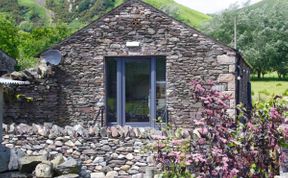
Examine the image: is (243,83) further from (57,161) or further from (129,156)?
(57,161)

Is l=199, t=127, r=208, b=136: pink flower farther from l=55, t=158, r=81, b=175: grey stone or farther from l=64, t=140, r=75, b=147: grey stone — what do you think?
l=64, t=140, r=75, b=147: grey stone

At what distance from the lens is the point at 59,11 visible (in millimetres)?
130750

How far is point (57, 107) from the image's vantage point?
1533cm

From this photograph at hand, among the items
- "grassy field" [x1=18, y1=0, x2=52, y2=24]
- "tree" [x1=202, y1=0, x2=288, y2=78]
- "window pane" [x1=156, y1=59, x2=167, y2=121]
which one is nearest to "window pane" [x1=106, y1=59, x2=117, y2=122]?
"window pane" [x1=156, y1=59, x2=167, y2=121]

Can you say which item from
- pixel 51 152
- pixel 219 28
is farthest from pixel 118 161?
pixel 219 28

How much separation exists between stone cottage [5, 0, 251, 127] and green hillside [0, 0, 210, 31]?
7692cm

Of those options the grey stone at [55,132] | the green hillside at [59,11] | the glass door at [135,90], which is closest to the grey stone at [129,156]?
the grey stone at [55,132]

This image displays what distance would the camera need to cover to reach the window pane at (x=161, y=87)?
15.0m

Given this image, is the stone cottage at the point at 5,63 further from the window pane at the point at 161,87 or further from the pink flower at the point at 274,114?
the pink flower at the point at 274,114

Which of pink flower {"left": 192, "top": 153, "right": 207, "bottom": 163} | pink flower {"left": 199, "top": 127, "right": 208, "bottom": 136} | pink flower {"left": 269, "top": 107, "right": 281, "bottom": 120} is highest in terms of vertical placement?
pink flower {"left": 269, "top": 107, "right": 281, "bottom": 120}

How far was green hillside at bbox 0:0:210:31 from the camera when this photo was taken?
105375 mm

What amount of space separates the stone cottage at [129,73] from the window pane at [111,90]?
0.7 inches

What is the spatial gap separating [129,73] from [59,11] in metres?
119

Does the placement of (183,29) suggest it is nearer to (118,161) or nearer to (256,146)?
(118,161)
